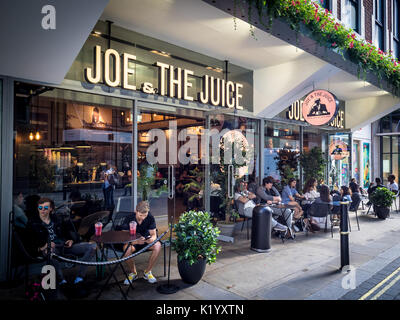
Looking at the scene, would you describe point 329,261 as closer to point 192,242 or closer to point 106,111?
point 192,242

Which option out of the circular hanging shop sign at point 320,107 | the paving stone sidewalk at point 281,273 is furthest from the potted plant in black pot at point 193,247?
the circular hanging shop sign at point 320,107

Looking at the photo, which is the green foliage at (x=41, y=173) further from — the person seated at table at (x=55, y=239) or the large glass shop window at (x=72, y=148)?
the person seated at table at (x=55, y=239)

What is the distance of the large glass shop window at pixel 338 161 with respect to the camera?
10.7 m

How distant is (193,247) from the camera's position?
407 centimetres

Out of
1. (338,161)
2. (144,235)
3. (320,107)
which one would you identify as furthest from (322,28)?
(338,161)

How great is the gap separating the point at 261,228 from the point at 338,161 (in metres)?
9.22

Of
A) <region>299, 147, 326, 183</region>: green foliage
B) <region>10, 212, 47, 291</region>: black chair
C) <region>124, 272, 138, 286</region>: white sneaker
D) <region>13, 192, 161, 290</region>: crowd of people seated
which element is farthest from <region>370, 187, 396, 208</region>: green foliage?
<region>10, 212, 47, 291</region>: black chair

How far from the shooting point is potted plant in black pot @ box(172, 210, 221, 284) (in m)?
4.07

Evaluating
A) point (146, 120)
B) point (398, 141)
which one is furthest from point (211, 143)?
point (398, 141)

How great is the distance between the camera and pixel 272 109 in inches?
329

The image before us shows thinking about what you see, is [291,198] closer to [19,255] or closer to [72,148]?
[72,148]

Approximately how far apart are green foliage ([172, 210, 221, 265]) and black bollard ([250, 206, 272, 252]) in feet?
A: 5.37

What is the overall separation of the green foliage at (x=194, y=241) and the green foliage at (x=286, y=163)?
5848mm

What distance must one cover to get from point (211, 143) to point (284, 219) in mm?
2598
